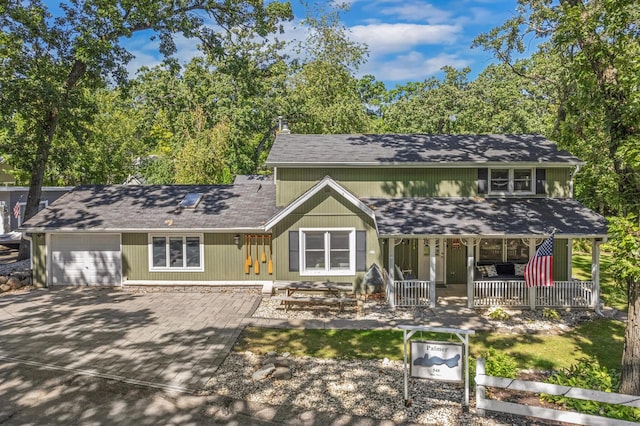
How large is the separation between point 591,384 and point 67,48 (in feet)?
84.0

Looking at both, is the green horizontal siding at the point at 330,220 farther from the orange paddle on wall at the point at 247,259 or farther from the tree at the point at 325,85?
the tree at the point at 325,85

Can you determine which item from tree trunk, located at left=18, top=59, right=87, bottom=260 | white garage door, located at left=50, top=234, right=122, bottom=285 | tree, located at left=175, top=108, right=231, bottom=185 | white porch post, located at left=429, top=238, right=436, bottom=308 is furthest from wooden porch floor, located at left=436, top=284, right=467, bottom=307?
tree trunk, located at left=18, top=59, right=87, bottom=260

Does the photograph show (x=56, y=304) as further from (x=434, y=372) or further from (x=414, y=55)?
(x=414, y=55)

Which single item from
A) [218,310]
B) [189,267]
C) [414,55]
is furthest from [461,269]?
[414,55]

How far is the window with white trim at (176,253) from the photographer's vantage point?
56.5 ft

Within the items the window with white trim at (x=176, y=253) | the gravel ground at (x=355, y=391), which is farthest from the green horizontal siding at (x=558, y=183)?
the window with white trim at (x=176, y=253)

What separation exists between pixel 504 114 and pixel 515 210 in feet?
62.8

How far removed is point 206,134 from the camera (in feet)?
90.4

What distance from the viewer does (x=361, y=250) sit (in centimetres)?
1628

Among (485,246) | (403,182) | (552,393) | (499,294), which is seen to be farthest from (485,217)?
(552,393)

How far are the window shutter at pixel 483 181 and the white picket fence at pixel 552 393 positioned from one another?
11.4m

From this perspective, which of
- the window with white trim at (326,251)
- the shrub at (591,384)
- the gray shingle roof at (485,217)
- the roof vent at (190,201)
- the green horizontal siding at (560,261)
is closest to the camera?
the shrub at (591,384)

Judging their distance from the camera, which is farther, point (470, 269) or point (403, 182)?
point (403, 182)

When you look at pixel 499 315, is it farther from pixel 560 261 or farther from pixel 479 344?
pixel 560 261
